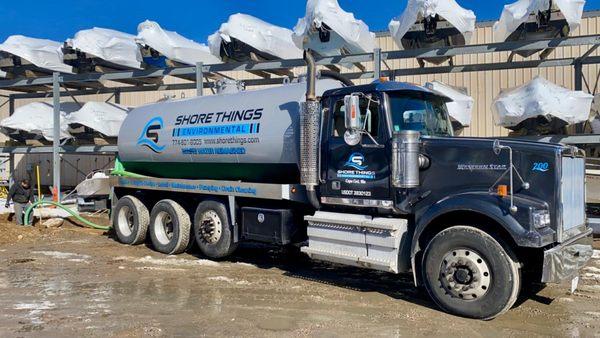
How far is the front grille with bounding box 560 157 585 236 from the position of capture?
5.96 metres

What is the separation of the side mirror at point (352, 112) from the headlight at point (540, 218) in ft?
7.15

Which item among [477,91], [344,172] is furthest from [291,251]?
[477,91]

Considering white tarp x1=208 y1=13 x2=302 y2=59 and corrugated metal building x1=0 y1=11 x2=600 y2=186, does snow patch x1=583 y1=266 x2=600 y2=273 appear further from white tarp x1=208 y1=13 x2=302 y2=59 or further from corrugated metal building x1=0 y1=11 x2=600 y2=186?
white tarp x1=208 y1=13 x2=302 y2=59

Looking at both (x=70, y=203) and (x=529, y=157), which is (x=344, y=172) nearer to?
(x=529, y=157)

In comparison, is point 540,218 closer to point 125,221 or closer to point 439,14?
point 439,14

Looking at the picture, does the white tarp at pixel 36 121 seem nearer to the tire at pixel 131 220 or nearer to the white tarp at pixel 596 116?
the tire at pixel 131 220

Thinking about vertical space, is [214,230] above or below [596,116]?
below

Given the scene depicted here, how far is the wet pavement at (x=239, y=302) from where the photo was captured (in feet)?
18.4

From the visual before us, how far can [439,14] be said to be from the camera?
10898mm

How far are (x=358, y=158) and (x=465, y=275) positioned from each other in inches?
76.1

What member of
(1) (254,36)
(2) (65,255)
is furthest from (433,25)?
(2) (65,255)

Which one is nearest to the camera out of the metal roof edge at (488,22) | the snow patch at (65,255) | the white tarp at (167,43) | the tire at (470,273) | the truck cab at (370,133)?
the tire at (470,273)

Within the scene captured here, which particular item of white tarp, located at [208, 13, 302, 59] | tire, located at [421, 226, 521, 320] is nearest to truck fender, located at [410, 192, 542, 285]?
tire, located at [421, 226, 521, 320]

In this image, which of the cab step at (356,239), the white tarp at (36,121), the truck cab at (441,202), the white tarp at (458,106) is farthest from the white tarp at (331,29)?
the white tarp at (36,121)
